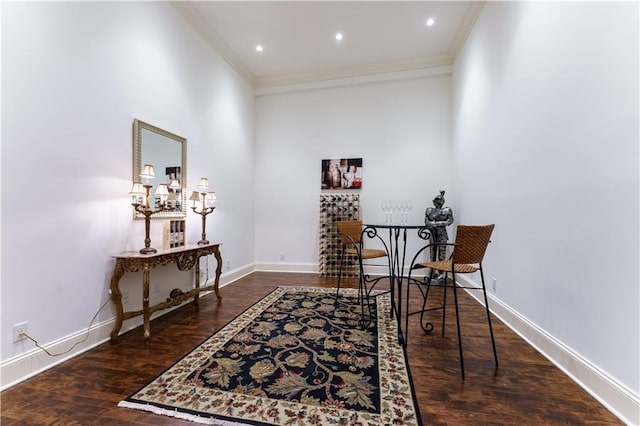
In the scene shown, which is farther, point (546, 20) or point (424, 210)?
point (424, 210)

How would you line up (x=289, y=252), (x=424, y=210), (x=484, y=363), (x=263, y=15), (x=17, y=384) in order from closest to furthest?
(x=17, y=384) < (x=484, y=363) < (x=263, y=15) < (x=424, y=210) < (x=289, y=252)

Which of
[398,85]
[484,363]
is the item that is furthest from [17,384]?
[398,85]

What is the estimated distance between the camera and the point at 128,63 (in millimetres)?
2604

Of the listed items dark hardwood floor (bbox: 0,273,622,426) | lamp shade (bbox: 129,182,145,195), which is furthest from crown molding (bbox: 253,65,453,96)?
dark hardwood floor (bbox: 0,273,622,426)

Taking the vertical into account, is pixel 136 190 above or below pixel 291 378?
above

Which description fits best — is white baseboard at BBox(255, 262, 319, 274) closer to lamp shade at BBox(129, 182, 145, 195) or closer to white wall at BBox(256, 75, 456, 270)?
white wall at BBox(256, 75, 456, 270)

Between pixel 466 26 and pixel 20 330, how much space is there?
5.70 m

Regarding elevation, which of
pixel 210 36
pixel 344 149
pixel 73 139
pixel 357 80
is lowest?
pixel 73 139

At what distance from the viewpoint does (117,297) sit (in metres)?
2.31

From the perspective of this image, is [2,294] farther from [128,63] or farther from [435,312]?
[435,312]

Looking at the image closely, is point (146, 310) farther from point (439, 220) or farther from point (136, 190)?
point (439, 220)

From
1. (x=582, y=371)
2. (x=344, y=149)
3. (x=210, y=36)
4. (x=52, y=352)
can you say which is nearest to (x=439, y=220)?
(x=344, y=149)

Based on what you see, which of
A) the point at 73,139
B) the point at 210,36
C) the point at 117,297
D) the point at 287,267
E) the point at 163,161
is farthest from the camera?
the point at 287,267

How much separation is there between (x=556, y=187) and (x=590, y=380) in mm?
1268
